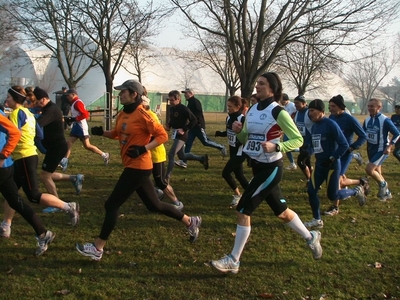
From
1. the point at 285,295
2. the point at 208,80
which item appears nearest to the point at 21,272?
the point at 285,295

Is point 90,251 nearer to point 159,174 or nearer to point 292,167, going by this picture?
point 159,174

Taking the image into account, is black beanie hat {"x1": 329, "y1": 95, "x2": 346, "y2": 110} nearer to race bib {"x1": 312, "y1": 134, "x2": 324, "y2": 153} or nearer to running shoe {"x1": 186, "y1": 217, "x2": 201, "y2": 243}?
race bib {"x1": 312, "y1": 134, "x2": 324, "y2": 153}

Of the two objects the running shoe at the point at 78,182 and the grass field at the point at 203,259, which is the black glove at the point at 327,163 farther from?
the running shoe at the point at 78,182

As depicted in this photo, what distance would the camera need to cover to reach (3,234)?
5.62 metres

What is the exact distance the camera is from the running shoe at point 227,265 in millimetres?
4566

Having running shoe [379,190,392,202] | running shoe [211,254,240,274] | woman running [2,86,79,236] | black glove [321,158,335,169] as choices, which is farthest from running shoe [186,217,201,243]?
running shoe [379,190,392,202]

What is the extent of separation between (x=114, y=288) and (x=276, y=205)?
193 cm

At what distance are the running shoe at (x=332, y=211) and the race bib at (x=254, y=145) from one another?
A: 299cm

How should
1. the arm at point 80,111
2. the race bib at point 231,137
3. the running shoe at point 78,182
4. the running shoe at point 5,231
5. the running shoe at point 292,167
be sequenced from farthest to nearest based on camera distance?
the running shoe at point 292,167 < the arm at point 80,111 < the running shoe at point 78,182 < the race bib at point 231,137 < the running shoe at point 5,231

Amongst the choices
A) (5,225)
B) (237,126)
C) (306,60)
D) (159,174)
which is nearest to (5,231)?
(5,225)

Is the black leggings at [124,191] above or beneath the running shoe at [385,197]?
above

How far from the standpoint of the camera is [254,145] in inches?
183

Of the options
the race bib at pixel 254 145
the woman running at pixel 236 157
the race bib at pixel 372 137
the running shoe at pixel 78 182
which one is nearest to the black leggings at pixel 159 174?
the woman running at pixel 236 157

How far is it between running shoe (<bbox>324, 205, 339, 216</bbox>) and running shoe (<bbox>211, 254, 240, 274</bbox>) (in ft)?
9.54
